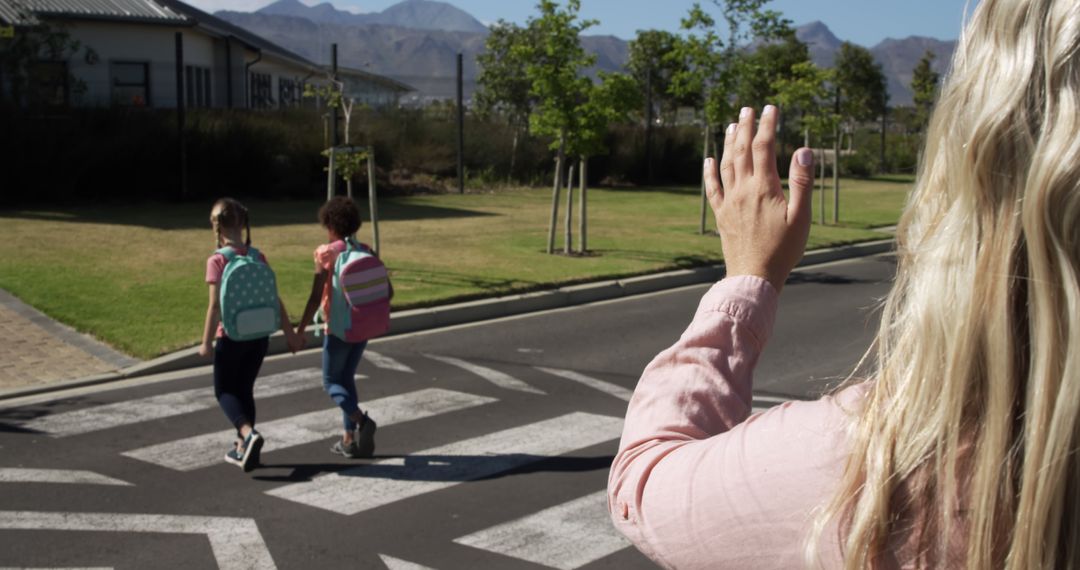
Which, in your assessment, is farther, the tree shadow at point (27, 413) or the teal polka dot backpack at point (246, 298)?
the tree shadow at point (27, 413)

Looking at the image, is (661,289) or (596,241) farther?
(596,241)

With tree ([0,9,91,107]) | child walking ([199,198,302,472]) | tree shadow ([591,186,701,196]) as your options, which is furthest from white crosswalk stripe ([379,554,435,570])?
tree shadow ([591,186,701,196])

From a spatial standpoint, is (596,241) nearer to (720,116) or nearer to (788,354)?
(720,116)

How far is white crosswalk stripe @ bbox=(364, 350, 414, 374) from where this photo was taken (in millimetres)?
9625

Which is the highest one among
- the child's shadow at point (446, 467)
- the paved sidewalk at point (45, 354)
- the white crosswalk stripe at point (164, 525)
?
the paved sidewalk at point (45, 354)

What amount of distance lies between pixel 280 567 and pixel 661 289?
9712 millimetres

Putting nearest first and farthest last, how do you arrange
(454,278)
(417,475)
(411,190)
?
(417,475)
(454,278)
(411,190)

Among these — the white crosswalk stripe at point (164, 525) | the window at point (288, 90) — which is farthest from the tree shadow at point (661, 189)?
the white crosswalk stripe at point (164, 525)

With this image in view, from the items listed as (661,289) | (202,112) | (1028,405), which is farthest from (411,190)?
(1028,405)

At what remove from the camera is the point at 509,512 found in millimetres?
6168

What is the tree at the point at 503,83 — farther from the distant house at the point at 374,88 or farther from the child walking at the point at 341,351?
the child walking at the point at 341,351

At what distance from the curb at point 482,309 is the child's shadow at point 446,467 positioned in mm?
2833

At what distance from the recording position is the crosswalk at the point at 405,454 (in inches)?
227

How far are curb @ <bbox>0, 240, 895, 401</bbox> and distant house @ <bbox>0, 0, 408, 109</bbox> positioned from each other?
38.5ft
